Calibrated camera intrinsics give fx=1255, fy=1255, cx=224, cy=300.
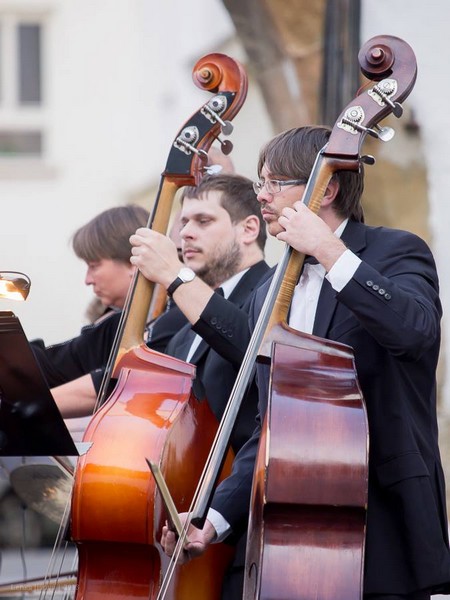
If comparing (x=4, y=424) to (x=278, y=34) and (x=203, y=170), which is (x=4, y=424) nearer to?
(x=203, y=170)

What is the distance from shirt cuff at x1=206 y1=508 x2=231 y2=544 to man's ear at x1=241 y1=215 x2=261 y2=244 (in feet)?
3.82

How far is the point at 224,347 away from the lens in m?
3.62

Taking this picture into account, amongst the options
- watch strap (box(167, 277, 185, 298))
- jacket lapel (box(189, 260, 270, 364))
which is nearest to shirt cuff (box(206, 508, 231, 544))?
watch strap (box(167, 277, 185, 298))

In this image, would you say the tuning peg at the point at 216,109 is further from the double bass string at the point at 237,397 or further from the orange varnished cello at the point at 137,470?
the double bass string at the point at 237,397

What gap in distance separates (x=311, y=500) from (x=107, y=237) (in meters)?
2.18

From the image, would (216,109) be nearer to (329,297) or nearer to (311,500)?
(329,297)

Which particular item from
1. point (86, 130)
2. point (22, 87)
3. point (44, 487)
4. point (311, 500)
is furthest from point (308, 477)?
point (22, 87)

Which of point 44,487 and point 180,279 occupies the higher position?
point 180,279

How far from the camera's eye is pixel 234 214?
4172mm

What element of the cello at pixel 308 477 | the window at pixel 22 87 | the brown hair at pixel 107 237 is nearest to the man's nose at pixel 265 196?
the cello at pixel 308 477

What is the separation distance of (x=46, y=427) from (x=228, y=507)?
56 cm

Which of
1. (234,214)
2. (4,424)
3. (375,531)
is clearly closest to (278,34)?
(234,214)

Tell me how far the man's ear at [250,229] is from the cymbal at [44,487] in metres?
1.01

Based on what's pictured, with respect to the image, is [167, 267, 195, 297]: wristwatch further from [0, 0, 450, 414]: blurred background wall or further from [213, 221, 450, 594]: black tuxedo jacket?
[0, 0, 450, 414]: blurred background wall
